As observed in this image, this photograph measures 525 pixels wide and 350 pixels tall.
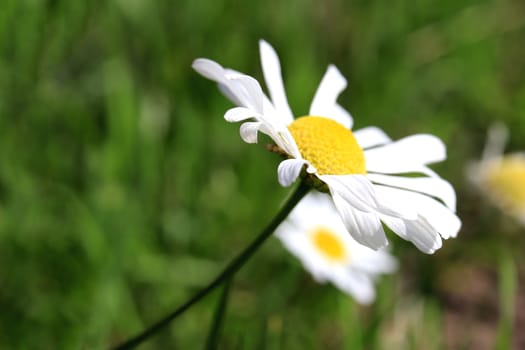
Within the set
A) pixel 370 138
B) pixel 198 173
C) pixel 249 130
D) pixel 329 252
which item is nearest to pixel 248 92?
pixel 249 130


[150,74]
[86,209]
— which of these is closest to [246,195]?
[150,74]

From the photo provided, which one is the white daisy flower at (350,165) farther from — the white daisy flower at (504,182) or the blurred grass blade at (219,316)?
the white daisy flower at (504,182)

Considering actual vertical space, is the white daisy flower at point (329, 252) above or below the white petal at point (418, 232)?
below

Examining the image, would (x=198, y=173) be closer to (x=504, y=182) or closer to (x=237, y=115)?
(x=504, y=182)

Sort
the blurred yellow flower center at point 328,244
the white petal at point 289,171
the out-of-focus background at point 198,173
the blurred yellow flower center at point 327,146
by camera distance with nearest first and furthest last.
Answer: the white petal at point 289,171 → the blurred yellow flower center at point 327,146 → the out-of-focus background at point 198,173 → the blurred yellow flower center at point 328,244

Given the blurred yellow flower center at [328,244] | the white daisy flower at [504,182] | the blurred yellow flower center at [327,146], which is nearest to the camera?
the blurred yellow flower center at [327,146]

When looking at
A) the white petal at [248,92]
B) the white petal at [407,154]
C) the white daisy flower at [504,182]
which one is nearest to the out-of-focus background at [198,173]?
the white daisy flower at [504,182]

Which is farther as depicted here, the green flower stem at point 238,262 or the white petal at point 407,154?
the white petal at point 407,154
